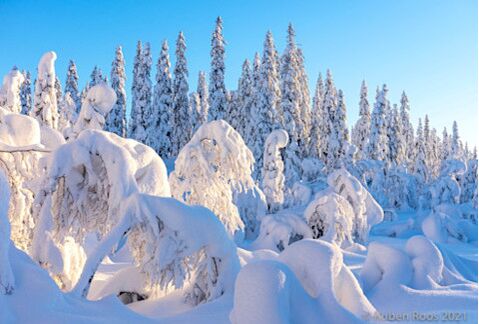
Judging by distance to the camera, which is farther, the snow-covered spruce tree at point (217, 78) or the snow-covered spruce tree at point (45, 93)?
the snow-covered spruce tree at point (217, 78)

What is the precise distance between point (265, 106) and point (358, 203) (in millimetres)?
16876

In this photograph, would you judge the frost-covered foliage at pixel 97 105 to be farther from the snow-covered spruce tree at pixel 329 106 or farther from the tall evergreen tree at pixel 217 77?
the snow-covered spruce tree at pixel 329 106

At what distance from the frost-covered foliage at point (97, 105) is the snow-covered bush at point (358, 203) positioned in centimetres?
Answer: 1016

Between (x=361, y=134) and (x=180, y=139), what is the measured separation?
62.6 ft

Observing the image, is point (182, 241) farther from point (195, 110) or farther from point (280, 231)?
point (195, 110)

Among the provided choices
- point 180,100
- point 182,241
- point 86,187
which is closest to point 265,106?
point 180,100

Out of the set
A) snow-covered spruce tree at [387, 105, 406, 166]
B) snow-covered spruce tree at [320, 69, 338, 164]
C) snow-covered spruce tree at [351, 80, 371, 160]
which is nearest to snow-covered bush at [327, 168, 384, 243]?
snow-covered spruce tree at [320, 69, 338, 164]

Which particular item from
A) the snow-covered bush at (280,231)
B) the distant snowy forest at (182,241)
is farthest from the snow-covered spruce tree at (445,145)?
the snow-covered bush at (280,231)

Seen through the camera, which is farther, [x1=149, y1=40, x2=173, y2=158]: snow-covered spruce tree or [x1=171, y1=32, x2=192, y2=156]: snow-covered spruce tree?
[x1=171, y1=32, x2=192, y2=156]: snow-covered spruce tree

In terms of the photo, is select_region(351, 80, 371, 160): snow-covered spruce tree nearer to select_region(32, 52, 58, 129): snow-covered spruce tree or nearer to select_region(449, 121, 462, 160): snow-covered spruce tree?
select_region(449, 121, 462, 160): snow-covered spruce tree

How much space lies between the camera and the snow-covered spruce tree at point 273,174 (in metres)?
22.3

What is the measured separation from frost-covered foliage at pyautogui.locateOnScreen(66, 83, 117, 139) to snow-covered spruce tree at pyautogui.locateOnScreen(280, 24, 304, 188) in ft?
69.7

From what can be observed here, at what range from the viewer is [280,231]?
16.8m

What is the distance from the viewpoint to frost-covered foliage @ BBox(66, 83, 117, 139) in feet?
31.8
